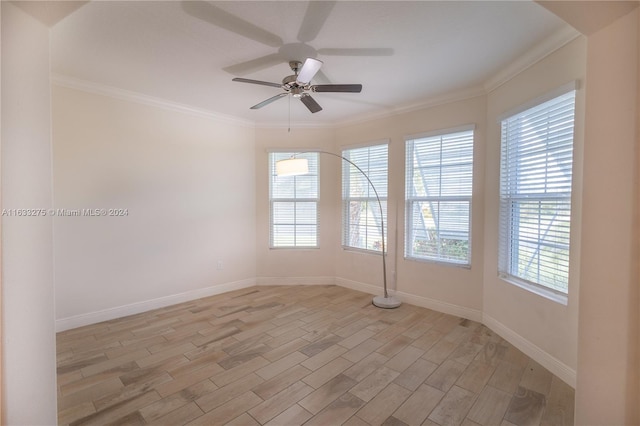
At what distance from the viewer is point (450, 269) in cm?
350

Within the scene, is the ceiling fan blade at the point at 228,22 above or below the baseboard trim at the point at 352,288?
above

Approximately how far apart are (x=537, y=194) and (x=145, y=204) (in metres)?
4.31

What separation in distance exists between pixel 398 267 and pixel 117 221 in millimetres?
3663

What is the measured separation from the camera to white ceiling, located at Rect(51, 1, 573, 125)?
1914 mm

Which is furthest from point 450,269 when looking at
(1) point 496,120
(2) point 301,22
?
(2) point 301,22

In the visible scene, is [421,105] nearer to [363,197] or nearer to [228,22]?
[363,197]

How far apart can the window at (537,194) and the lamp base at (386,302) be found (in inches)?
52.6

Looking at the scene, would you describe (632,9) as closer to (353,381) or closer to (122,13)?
(353,381)

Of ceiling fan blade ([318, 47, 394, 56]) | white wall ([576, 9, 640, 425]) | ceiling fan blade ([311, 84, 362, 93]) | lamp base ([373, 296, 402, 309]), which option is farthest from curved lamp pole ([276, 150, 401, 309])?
white wall ([576, 9, 640, 425])

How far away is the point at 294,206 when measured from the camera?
4730mm

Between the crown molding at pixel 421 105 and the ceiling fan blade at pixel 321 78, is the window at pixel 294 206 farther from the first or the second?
the ceiling fan blade at pixel 321 78

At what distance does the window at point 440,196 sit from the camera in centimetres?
338

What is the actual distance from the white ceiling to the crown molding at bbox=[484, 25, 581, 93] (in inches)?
0.5

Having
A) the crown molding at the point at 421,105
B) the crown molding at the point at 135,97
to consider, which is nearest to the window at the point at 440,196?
the crown molding at the point at 421,105
